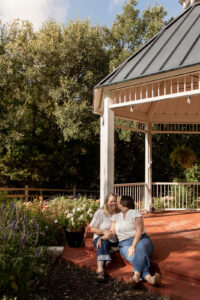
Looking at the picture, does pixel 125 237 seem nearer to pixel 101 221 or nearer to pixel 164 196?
pixel 101 221

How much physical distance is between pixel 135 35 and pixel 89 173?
8.29 metres

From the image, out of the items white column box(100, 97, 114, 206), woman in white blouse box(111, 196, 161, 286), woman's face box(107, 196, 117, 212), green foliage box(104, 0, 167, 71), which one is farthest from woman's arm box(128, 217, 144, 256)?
green foliage box(104, 0, 167, 71)

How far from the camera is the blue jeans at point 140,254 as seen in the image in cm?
418

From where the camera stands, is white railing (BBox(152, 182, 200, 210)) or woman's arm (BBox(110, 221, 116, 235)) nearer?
woman's arm (BBox(110, 221, 116, 235))

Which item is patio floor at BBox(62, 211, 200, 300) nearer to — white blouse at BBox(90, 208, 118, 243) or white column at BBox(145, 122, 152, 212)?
white blouse at BBox(90, 208, 118, 243)

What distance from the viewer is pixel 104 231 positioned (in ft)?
16.2

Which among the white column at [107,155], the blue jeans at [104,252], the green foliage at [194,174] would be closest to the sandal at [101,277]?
the blue jeans at [104,252]

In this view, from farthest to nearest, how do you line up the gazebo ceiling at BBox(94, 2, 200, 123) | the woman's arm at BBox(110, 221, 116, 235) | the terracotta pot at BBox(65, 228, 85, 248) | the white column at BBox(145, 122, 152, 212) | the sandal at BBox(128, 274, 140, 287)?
the white column at BBox(145, 122, 152, 212), the terracotta pot at BBox(65, 228, 85, 248), the gazebo ceiling at BBox(94, 2, 200, 123), the woman's arm at BBox(110, 221, 116, 235), the sandal at BBox(128, 274, 140, 287)

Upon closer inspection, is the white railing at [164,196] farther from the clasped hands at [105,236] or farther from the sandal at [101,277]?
the sandal at [101,277]

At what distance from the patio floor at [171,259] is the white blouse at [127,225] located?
0.53 metres

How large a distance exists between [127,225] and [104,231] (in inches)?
18.7

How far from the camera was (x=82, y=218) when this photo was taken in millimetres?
6289

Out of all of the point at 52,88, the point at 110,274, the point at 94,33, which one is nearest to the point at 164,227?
the point at 110,274

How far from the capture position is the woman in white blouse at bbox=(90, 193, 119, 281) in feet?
15.2
